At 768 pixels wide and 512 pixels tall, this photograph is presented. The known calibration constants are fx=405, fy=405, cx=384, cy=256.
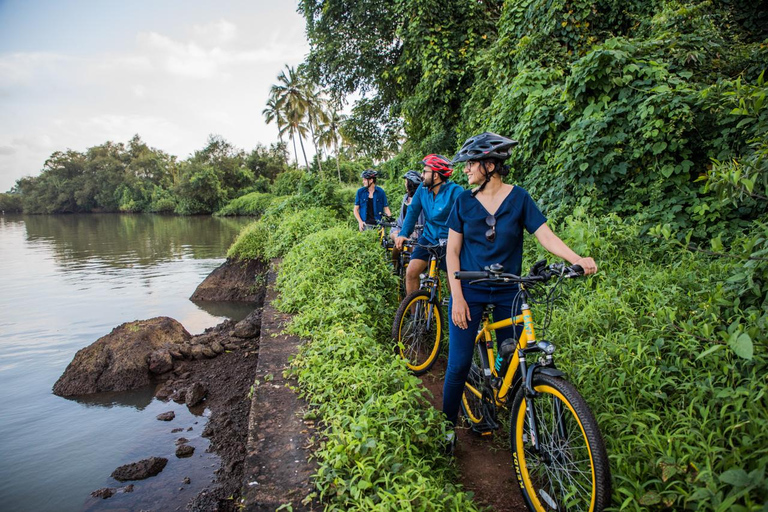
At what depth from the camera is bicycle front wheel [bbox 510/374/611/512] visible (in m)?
1.95

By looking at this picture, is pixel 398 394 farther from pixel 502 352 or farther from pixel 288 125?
pixel 288 125

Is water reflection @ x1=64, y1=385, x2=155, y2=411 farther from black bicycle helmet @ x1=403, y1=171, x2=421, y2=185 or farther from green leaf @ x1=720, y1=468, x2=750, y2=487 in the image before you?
green leaf @ x1=720, y1=468, x2=750, y2=487

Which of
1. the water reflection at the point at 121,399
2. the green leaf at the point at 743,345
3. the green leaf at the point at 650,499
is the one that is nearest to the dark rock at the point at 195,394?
the water reflection at the point at 121,399

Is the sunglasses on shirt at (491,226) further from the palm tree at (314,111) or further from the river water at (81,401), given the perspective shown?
the palm tree at (314,111)

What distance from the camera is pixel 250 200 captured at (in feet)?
164

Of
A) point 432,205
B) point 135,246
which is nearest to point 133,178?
point 135,246

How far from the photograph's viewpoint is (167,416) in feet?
19.9

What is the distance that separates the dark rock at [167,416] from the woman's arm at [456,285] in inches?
209

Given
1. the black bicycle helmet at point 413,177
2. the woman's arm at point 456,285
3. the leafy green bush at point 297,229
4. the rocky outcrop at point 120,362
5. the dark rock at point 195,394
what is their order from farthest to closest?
the leafy green bush at point 297,229 → the rocky outcrop at point 120,362 → the dark rock at point 195,394 → the black bicycle helmet at point 413,177 → the woman's arm at point 456,285

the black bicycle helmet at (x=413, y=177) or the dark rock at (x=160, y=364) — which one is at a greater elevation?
the black bicycle helmet at (x=413, y=177)

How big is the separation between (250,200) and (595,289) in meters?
50.0

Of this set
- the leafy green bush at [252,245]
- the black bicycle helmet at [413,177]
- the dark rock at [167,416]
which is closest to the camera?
the black bicycle helmet at [413,177]

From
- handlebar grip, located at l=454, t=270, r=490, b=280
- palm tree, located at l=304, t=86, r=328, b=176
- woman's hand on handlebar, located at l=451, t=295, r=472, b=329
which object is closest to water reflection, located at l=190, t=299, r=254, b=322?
woman's hand on handlebar, located at l=451, t=295, r=472, b=329

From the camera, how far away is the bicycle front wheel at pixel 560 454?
1.95m
